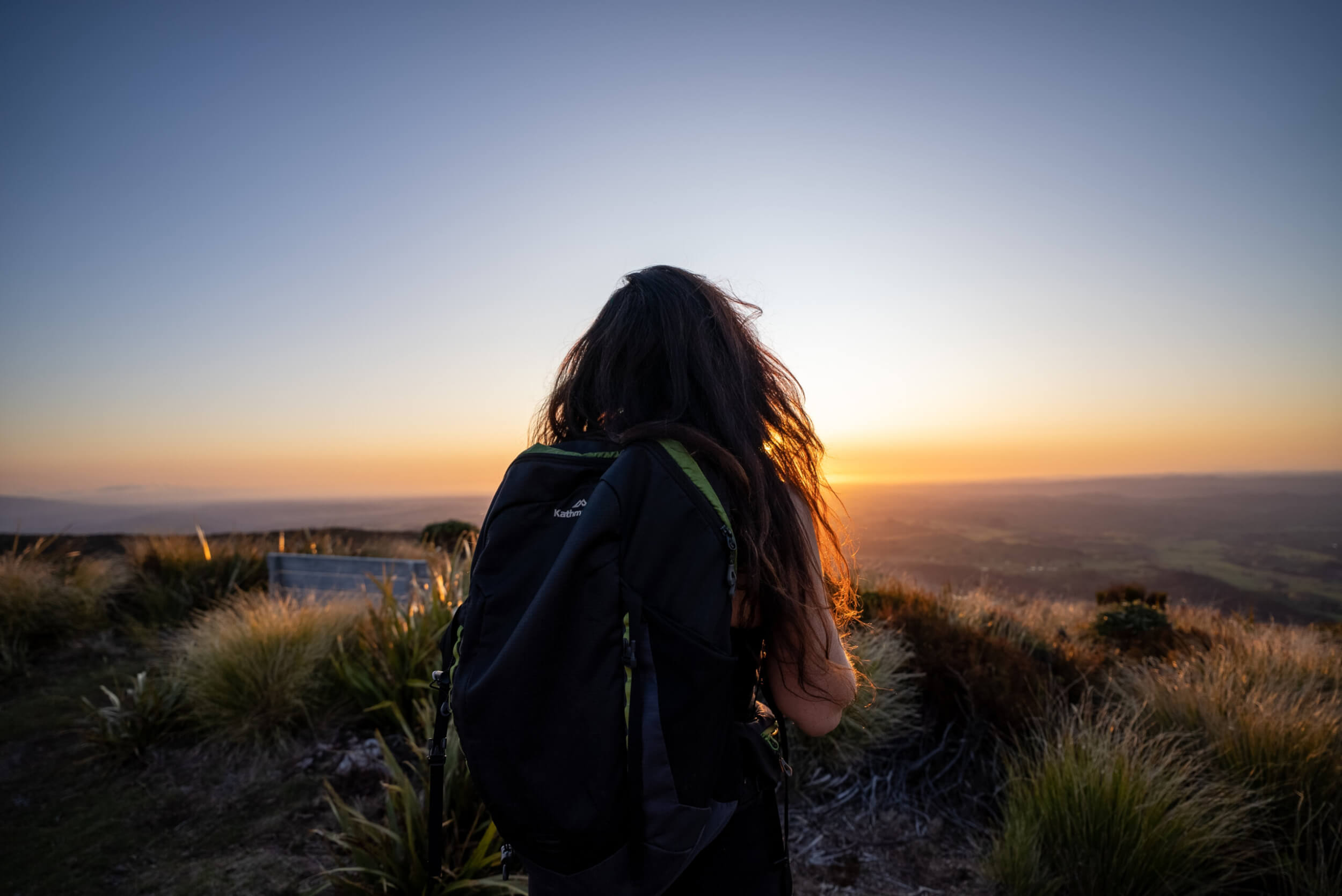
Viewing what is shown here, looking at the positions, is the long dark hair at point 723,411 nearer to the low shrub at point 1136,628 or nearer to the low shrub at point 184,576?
the low shrub at point 1136,628

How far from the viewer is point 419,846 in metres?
2.95

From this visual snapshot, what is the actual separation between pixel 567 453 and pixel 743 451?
40 centimetres

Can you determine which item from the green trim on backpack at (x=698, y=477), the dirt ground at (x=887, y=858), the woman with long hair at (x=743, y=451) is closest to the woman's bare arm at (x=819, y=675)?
the woman with long hair at (x=743, y=451)

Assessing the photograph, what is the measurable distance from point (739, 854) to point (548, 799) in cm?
60

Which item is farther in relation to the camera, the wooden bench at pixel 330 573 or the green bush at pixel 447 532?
the green bush at pixel 447 532

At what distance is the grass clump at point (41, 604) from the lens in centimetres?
652

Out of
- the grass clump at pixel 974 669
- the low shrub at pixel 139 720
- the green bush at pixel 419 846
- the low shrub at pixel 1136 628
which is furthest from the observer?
the low shrub at pixel 1136 628

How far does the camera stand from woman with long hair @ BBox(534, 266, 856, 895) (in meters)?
1.55

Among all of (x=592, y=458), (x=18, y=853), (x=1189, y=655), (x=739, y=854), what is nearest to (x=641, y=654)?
(x=592, y=458)

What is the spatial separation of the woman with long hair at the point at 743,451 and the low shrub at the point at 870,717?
2.55 meters

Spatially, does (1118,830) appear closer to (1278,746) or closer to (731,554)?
(1278,746)

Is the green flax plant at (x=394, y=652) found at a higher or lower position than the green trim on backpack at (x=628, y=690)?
lower

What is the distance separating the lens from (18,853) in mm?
3611

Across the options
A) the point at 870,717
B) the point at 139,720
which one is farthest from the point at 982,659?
the point at 139,720
